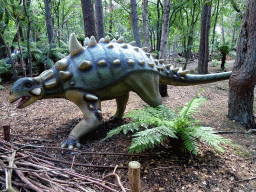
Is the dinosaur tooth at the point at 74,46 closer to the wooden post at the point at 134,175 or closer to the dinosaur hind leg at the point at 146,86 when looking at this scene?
the dinosaur hind leg at the point at 146,86

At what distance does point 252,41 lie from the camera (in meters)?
3.23

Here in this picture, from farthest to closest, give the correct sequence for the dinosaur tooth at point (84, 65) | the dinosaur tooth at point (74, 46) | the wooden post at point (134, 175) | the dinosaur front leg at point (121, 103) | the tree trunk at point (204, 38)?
the tree trunk at point (204, 38) < the dinosaur front leg at point (121, 103) < the dinosaur tooth at point (74, 46) < the dinosaur tooth at point (84, 65) < the wooden post at point (134, 175)

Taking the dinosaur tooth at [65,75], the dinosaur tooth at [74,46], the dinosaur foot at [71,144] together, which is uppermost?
the dinosaur tooth at [74,46]

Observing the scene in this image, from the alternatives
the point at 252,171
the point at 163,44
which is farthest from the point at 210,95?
the point at 252,171

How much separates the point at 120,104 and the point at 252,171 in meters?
2.35

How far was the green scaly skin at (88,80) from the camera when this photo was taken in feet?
9.11

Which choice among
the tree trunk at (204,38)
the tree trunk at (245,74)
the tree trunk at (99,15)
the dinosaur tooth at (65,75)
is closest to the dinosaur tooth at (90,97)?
the dinosaur tooth at (65,75)

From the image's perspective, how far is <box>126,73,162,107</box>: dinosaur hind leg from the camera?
297cm

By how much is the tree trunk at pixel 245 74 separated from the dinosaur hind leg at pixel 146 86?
1.57 meters

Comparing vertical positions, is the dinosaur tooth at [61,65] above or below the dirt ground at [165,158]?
above

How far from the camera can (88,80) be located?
2779 mm

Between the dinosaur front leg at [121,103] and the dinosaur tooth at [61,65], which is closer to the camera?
the dinosaur tooth at [61,65]

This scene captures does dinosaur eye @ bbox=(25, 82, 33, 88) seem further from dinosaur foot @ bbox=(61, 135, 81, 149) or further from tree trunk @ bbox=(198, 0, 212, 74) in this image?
tree trunk @ bbox=(198, 0, 212, 74)

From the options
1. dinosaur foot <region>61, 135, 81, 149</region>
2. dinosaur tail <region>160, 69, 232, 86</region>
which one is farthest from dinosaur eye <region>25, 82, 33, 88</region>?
dinosaur tail <region>160, 69, 232, 86</region>
